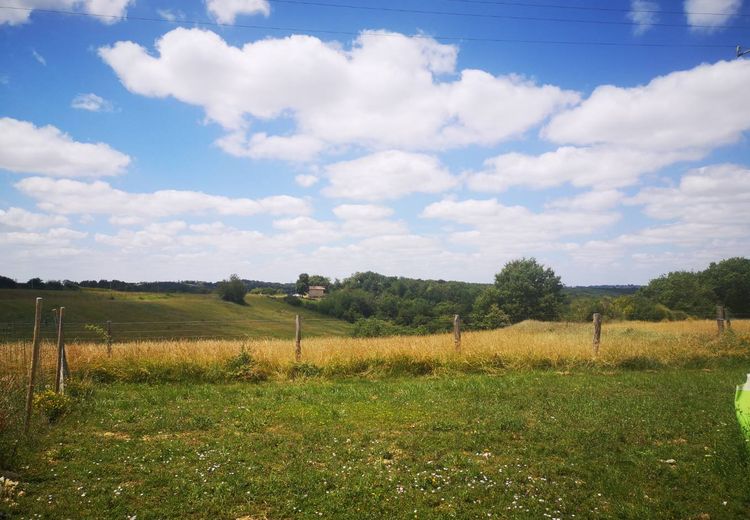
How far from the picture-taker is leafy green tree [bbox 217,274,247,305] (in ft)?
303

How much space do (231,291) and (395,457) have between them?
299 ft

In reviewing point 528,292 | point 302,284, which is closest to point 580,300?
point 528,292

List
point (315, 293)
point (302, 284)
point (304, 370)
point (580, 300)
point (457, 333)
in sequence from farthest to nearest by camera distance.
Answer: point (302, 284) < point (315, 293) < point (580, 300) < point (457, 333) < point (304, 370)

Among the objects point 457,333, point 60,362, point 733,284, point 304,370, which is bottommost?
point 304,370

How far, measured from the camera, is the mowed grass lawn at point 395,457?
5098 mm

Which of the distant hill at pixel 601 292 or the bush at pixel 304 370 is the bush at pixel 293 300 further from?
the bush at pixel 304 370

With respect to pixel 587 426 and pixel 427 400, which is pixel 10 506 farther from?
pixel 587 426

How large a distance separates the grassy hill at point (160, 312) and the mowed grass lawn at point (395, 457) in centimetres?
2817

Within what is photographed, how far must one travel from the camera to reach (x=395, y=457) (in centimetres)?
669

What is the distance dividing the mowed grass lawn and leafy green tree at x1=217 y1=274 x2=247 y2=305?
278ft

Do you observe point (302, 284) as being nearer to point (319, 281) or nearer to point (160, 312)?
point (319, 281)

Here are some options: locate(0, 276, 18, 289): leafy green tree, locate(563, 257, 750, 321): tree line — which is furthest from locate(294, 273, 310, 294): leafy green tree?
locate(563, 257, 750, 321): tree line

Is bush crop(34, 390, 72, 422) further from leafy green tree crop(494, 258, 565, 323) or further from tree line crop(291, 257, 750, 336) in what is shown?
leafy green tree crop(494, 258, 565, 323)

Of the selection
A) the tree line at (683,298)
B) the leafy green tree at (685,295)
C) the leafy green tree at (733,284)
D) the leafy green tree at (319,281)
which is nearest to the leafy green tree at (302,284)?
the leafy green tree at (319,281)
